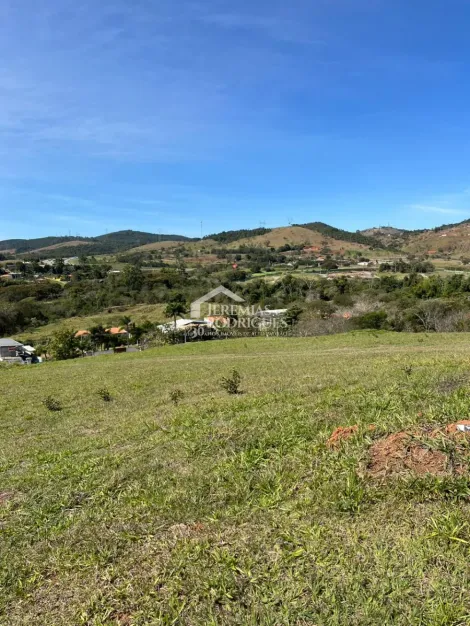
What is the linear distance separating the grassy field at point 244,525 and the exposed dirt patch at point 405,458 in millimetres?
93

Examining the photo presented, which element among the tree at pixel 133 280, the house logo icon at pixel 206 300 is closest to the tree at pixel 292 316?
the house logo icon at pixel 206 300

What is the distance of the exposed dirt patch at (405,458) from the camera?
3688mm

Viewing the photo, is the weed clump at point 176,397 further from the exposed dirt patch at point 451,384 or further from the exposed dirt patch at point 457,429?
the exposed dirt patch at point 457,429

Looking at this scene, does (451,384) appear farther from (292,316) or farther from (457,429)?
(292,316)

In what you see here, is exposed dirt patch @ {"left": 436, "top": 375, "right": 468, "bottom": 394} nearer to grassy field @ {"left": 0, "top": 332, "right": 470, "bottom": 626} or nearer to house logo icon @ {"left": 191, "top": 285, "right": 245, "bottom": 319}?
grassy field @ {"left": 0, "top": 332, "right": 470, "bottom": 626}

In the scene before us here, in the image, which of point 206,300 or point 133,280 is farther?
point 133,280

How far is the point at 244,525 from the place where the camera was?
346cm

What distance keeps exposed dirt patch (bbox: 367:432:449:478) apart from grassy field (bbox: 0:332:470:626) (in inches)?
3.6

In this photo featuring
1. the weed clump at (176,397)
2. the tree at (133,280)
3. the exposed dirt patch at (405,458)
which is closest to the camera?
the exposed dirt patch at (405,458)

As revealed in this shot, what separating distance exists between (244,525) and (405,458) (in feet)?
5.38

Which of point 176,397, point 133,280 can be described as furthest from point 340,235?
point 176,397

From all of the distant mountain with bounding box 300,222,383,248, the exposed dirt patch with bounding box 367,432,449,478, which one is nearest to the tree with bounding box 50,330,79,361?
the exposed dirt patch with bounding box 367,432,449,478

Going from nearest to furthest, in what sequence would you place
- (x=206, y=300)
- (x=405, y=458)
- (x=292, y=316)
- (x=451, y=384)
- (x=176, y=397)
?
(x=405, y=458) < (x=451, y=384) < (x=176, y=397) < (x=292, y=316) < (x=206, y=300)

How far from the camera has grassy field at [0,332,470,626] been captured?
8.57 feet
